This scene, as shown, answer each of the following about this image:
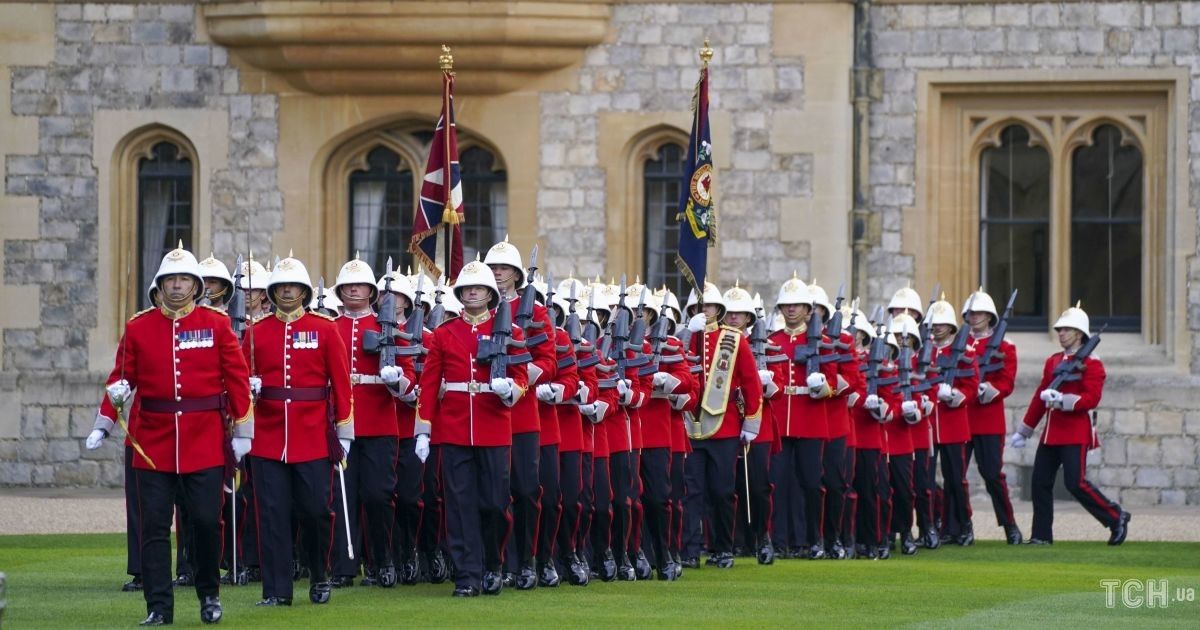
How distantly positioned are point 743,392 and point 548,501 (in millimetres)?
2113

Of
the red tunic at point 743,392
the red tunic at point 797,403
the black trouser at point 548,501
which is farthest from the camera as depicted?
the red tunic at point 797,403

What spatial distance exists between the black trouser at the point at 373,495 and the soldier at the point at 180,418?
205 centimetres

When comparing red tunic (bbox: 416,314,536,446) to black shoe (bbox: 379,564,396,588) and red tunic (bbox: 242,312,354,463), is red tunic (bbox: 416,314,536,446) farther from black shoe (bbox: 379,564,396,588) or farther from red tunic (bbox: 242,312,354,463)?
black shoe (bbox: 379,564,396,588)

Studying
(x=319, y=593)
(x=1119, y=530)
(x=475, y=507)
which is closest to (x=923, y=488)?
(x=1119, y=530)

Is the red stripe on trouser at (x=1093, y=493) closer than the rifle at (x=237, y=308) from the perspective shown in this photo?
No

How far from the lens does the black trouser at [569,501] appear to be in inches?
534

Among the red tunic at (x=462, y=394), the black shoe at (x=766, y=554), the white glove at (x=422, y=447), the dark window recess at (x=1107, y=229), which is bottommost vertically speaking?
the black shoe at (x=766, y=554)

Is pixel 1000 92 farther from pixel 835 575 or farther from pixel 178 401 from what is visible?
pixel 178 401

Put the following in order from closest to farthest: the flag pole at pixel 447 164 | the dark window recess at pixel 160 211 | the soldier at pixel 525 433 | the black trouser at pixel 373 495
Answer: the soldier at pixel 525 433 → the black trouser at pixel 373 495 → the flag pole at pixel 447 164 → the dark window recess at pixel 160 211

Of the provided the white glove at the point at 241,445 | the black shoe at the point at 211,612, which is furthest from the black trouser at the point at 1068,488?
the black shoe at the point at 211,612

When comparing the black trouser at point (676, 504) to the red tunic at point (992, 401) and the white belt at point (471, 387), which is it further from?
the red tunic at point (992, 401)

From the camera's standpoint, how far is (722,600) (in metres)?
12.7

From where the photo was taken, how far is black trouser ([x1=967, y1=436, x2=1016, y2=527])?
59.1 ft

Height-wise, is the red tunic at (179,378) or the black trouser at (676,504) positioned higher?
the red tunic at (179,378)
